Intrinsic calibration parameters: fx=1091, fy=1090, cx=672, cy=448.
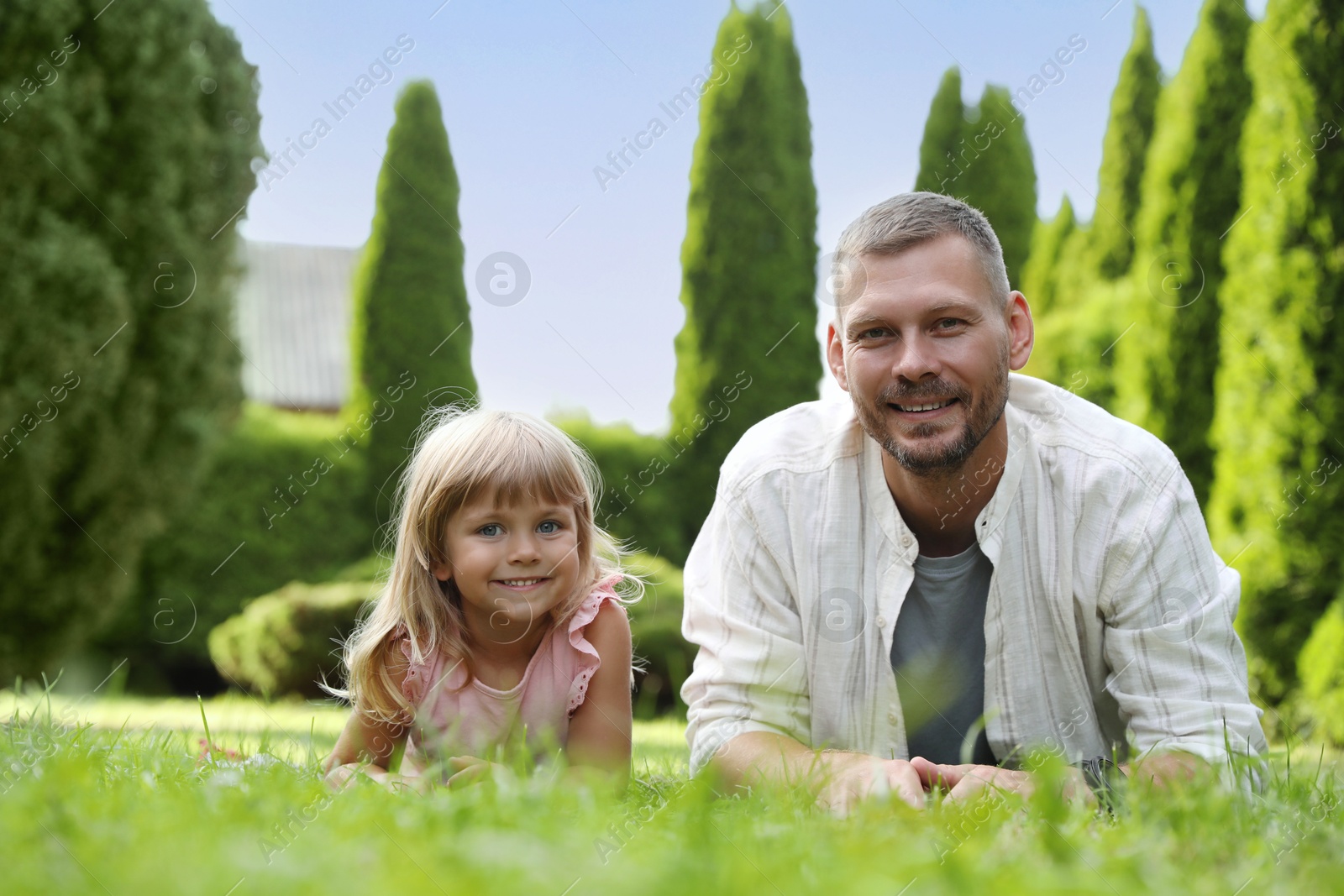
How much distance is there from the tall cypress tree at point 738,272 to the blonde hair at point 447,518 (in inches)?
389

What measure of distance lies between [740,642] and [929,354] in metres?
0.93

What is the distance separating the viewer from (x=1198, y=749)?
8.61 ft

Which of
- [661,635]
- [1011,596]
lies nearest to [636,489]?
[661,635]

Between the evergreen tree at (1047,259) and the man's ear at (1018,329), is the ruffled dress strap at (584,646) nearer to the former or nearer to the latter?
the man's ear at (1018,329)

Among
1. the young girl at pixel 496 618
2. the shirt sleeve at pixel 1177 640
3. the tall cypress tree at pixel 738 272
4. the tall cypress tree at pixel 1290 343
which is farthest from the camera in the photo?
the tall cypress tree at pixel 738 272

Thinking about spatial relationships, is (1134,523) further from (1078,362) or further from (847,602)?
(1078,362)

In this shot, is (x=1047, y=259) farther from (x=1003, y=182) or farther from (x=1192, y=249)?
(x=1192, y=249)

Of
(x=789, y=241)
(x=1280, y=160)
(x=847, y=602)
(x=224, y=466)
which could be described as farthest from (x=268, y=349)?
(x=847, y=602)

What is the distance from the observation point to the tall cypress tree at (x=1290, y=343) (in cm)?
690

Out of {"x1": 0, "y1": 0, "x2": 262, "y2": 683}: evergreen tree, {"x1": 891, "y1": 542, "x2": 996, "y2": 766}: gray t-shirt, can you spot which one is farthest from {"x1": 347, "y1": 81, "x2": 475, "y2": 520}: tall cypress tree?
{"x1": 891, "y1": 542, "x2": 996, "y2": 766}: gray t-shirt

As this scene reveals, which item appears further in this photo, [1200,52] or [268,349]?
[268,349]

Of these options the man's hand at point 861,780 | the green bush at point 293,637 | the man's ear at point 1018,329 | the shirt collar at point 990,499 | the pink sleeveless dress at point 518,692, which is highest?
the man's ear at point 1018,329

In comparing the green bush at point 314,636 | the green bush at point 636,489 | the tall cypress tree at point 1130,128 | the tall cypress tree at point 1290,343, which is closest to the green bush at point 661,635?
the green bush at point 314,636

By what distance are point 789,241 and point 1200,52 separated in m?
5.50
